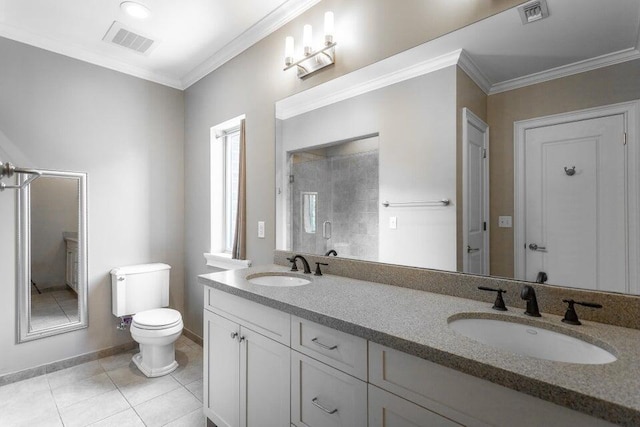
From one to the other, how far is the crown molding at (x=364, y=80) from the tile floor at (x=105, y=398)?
2.09 meters

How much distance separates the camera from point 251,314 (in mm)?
1472

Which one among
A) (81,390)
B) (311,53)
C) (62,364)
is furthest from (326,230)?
(62,364)

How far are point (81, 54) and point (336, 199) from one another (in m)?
2.54

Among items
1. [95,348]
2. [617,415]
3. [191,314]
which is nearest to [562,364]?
[617,415]

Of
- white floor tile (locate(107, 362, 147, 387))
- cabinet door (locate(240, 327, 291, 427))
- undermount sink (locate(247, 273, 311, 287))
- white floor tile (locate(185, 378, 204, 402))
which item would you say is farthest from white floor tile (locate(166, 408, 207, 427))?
undermount sink (locate(247, 273, 311, 287))

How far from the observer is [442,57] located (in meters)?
1.43

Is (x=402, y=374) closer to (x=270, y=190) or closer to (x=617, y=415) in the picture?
(x=617, y=415)

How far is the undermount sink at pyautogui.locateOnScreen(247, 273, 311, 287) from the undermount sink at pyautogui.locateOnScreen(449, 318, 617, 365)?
0.99 metres

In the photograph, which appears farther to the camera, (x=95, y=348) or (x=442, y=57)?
(x=95, y=348)

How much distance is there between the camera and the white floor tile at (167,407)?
74.5 inches

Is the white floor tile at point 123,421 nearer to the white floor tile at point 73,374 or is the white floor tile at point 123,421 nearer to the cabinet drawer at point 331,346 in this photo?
the white floor tile at point 73,374

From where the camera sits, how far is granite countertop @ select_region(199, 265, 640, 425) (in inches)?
24.9

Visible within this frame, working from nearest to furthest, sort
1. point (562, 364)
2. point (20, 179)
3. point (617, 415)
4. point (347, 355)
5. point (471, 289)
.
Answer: point (617, 415), point (562, 364), point (347, 355), point (471, 289), point (20, 179)

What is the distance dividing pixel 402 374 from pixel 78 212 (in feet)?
9.32
